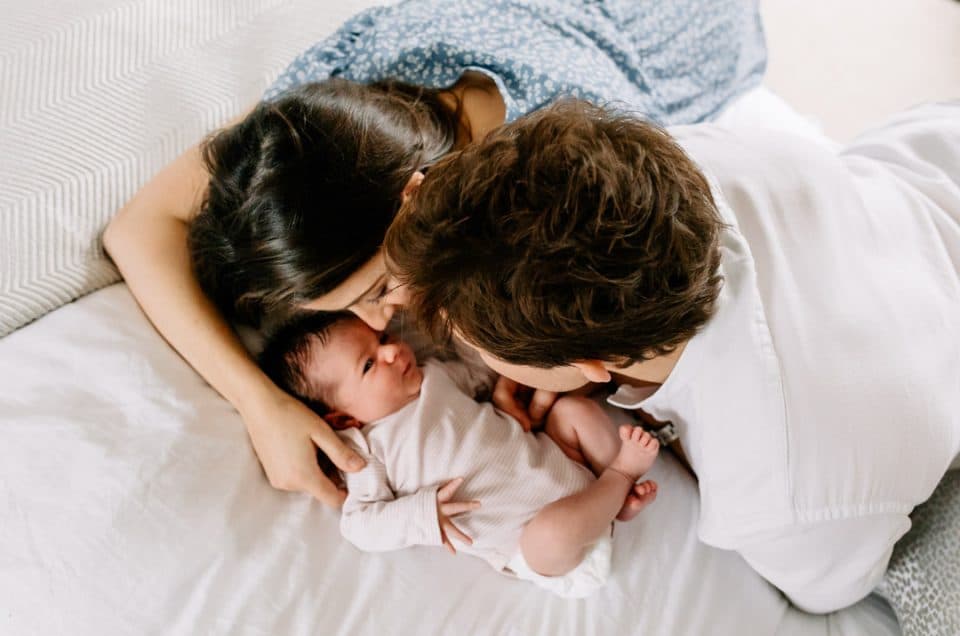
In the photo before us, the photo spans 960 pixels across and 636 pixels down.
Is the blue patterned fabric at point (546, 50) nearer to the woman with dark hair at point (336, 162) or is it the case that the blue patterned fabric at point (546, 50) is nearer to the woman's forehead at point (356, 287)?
the woman with dark hair at point (336, 162)

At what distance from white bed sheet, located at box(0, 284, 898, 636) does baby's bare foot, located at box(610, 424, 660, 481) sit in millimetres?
78

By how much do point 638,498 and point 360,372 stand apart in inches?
16.5

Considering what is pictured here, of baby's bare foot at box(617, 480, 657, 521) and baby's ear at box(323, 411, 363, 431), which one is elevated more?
baby's ear at box(323, 411, 363, 431)

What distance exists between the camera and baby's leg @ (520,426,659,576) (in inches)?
34.6

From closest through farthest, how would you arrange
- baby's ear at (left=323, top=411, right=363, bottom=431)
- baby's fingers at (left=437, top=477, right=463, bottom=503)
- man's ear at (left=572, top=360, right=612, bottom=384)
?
1. man's ear at (left=572, top=360, right=612, bottom=384)
2. baby's fingers at (left=437, top=477, right=463, bottom=503)
3. baby's ear at (left=323, top=411, right=363, bottom=431)

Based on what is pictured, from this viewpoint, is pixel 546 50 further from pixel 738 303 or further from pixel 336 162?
pixel 738 303

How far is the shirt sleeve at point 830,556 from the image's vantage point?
0.77m

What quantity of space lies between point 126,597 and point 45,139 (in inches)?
25.0

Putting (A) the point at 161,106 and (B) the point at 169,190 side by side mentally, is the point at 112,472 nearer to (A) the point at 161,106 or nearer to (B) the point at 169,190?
(B) the point at 169,190

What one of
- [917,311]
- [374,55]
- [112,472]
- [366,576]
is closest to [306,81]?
[374,55]

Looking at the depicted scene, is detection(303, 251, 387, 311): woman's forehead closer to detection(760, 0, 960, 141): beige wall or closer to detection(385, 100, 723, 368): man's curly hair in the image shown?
detection(385, 100, 723, 368): man's curly hair

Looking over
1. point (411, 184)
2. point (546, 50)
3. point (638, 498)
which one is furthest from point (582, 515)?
point (546, 50)

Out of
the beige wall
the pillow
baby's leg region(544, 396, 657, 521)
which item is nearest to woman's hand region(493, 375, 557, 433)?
baby's leg region(544, 396, 657, 521)

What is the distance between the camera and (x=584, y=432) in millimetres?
1021
